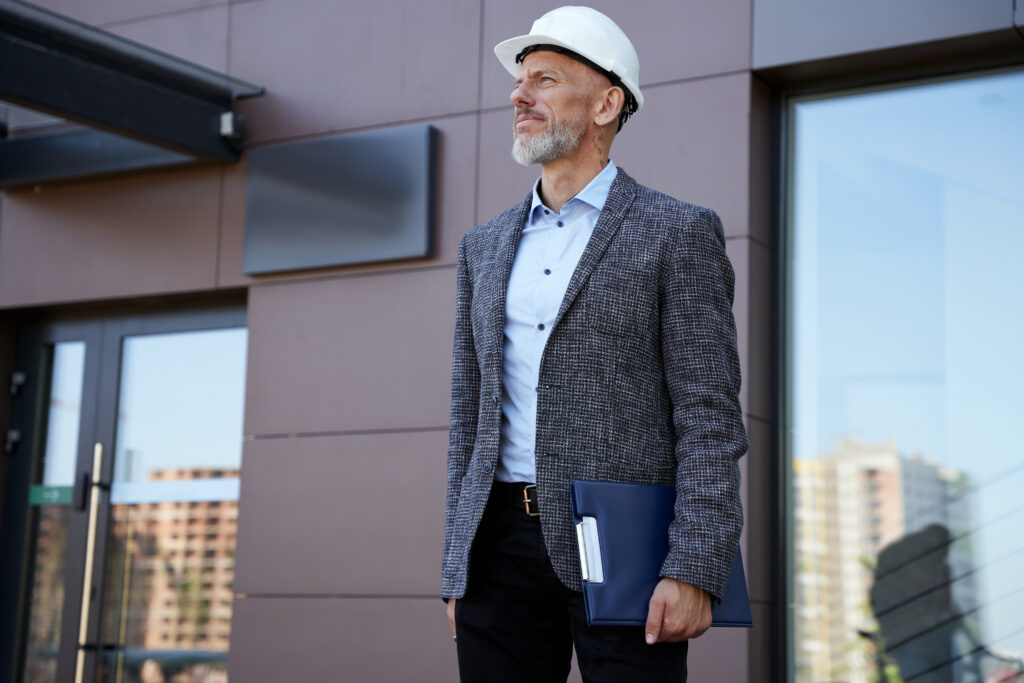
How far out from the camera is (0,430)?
6.65 meters

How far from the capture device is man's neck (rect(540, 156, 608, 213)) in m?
2.66

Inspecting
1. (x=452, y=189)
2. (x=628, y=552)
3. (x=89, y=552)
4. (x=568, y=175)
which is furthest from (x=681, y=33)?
(x=89, y=552)

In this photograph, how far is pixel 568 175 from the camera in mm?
2666

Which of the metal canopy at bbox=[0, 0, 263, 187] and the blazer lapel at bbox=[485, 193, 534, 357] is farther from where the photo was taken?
the metal canopy at bbox=[0, 0, 263, 187]

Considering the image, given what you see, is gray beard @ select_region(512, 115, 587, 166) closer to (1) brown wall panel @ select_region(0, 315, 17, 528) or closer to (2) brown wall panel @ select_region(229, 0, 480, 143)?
(2) brown wall panel @ select_region(229, 0, 480, 143)

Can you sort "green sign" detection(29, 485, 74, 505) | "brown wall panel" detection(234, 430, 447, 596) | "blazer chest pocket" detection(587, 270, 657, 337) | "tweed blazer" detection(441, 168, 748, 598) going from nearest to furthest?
"tweed blazer" detection(441, 168, 748, 598), "blazer chest pocket" detection(587, 270, 657, 337), "brown wall panel" detection(234, 430, 447, 596), "green sign" detection(29, 485, 74, 505)

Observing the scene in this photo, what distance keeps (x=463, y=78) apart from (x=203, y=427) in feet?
7.19

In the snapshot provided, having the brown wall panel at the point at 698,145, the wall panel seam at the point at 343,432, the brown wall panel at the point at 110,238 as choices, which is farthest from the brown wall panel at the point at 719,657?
the brown wall panel at the point at 110,238

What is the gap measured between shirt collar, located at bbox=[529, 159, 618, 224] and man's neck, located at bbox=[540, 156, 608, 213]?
0.02m

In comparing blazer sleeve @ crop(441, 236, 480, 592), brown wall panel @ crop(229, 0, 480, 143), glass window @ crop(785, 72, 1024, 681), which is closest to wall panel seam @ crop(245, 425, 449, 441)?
brown wall panel @ crop(229, 0, 480, 143)

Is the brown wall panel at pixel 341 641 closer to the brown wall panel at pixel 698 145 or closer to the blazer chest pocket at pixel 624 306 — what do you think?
the brown wall panel at pixel 698 145

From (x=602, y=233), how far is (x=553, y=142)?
249 millimetres

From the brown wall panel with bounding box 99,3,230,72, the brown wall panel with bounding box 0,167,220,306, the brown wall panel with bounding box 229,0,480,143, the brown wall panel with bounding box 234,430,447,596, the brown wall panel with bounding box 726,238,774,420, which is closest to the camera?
the brown wall panel with bounding box 726,238,774,420

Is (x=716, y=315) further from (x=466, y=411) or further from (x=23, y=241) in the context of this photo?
(x=23, y=241)
